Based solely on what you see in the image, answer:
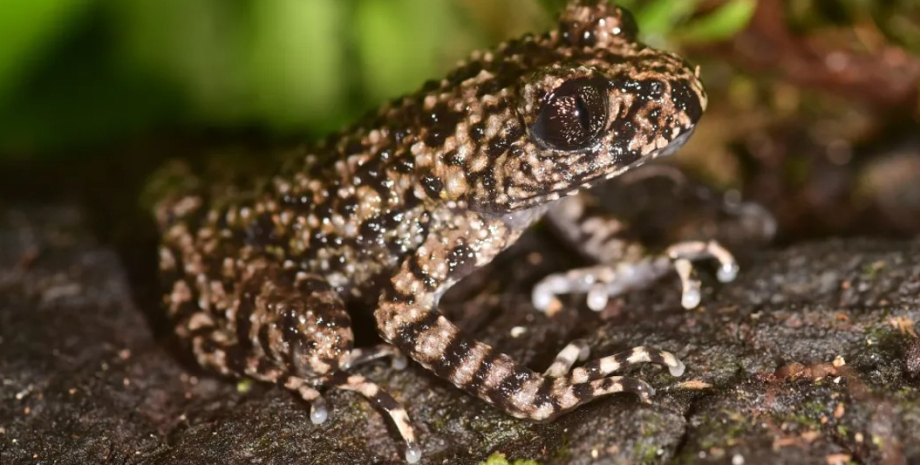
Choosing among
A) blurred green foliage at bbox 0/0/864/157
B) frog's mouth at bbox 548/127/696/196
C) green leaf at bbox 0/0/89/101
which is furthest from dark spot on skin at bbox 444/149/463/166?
green leaf at bbox 0/0/89/101

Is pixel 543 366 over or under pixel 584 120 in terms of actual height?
under

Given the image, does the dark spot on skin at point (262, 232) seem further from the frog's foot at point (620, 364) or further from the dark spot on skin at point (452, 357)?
the frog's foot at point (620, 364)

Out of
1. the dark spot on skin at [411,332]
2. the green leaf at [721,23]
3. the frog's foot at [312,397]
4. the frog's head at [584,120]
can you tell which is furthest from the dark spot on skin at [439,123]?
the green leaf at [721,23]

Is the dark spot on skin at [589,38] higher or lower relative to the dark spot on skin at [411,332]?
higher

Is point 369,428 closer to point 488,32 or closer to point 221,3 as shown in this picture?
point 488,32

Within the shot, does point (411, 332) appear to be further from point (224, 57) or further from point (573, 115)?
point (224, 57)

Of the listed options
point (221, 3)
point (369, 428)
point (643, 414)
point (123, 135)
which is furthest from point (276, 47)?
point (643, 414)

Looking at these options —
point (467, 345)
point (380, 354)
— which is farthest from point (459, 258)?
point (380, 354)
